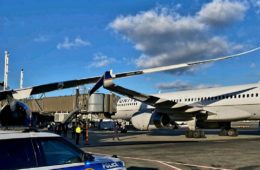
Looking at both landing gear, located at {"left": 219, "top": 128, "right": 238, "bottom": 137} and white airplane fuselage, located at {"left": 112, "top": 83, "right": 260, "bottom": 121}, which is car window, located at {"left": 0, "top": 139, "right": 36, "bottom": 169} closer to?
white airplane fuselage, located at {"left": 112, "top": 83, "right": 260, "bottom": 121}

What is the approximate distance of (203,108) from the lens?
110 ft

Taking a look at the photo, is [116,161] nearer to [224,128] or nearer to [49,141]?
[49,141]

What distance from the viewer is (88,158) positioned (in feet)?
23.5

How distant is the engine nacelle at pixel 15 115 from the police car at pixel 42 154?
13866 mm

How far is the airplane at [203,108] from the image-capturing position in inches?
1199

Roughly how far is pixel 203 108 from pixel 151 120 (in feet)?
14.1

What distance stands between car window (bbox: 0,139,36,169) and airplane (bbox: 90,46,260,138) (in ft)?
69.0

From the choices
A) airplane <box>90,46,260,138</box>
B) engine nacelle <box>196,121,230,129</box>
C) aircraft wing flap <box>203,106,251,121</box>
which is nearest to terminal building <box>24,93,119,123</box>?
engine nacelle <box>196,121,230,129</box>

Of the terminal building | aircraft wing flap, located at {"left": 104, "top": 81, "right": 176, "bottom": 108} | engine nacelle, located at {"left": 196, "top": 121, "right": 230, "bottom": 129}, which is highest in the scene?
the terminal building

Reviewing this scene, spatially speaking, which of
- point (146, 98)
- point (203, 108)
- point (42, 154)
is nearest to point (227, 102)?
point (203, 108)

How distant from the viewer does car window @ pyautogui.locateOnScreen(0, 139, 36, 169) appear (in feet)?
20.4

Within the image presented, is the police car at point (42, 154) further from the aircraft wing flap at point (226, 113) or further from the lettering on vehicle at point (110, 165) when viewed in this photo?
the aircraft wing flap at point (226, 113)

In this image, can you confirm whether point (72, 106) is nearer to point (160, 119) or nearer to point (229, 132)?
point (160, 119)

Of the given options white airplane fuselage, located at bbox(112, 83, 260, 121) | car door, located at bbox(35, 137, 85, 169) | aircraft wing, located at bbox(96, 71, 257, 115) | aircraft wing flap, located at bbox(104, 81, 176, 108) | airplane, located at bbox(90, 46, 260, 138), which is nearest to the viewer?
car door, located at bbox(35, 137, 85, 169)
